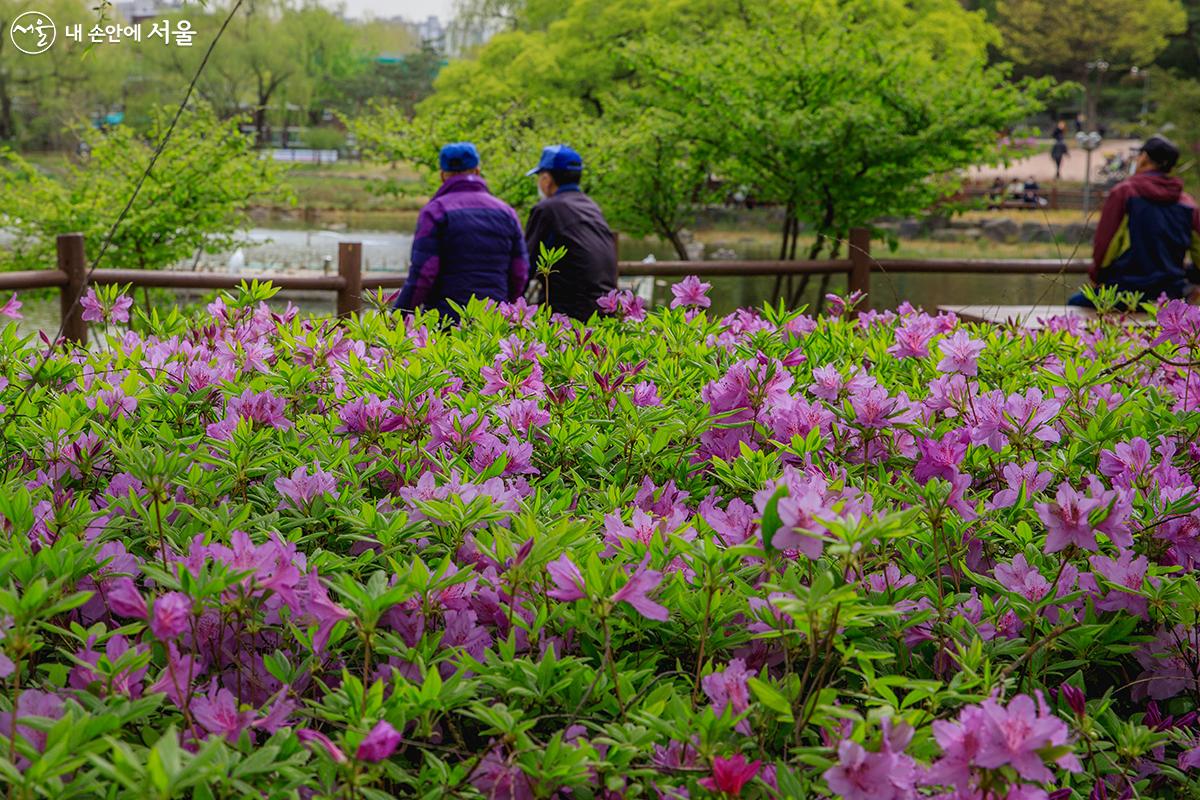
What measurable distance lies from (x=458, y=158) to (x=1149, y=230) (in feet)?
12.9

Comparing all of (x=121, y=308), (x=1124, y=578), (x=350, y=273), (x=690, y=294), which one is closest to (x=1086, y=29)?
(x=350, y=273)

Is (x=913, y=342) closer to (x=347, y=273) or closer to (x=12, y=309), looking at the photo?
(x=12, y=309)

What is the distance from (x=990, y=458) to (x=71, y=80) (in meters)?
43.3

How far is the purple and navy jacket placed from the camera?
498cm

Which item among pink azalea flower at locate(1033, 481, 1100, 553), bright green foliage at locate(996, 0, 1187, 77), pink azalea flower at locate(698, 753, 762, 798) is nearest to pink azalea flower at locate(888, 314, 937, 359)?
pink azalea flower at locate(1033, 481, 1100, 553)

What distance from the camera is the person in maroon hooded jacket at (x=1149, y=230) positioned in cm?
646

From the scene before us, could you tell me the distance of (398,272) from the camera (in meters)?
14.1

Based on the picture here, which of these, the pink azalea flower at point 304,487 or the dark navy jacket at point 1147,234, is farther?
the dark navy jacket at point 1147,234

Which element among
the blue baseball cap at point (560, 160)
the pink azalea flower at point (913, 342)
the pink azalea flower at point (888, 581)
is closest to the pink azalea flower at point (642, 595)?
the pink azalea flower at point (888, 581)

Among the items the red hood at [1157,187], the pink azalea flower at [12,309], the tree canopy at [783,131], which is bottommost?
the pink azalea flower at [12,309]

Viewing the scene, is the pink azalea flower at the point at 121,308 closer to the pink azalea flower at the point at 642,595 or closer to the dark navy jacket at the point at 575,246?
the pink azalea flower at the point at 642,595

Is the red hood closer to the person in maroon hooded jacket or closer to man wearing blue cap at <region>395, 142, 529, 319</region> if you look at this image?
the person in maroon hooded jacket

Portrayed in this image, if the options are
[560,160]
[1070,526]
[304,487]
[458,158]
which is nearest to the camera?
[1070,526]

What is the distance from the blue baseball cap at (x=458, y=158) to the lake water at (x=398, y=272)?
4.15 meters
